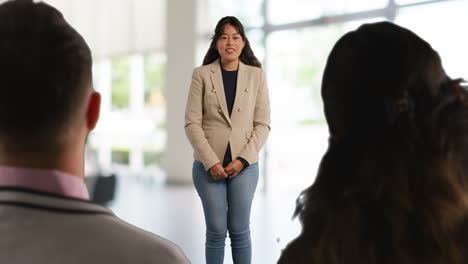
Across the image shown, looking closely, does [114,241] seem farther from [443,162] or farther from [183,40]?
[183,40]

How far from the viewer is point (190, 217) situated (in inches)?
200

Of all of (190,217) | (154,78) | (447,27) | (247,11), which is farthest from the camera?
(154,78)

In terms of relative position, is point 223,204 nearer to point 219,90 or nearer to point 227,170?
point 227,170

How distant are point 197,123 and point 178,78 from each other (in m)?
6.37

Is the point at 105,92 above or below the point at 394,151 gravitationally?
below

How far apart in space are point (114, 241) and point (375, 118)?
0.47 meters

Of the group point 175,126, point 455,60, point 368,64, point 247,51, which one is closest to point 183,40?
point 175,126

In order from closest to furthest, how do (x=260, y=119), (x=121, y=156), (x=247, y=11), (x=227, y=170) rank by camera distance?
(x=227, y=170), (x=260, y=119), (x=247, y=11), (x=121, y=156)

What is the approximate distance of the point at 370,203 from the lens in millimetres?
755

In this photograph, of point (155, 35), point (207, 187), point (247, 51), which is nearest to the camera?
point (207, 187)

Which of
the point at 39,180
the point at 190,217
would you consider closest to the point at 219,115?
the point at 39,180

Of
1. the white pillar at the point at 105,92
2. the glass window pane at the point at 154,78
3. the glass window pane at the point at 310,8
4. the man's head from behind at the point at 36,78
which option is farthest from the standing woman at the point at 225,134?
the white pillar at the point at 105,92

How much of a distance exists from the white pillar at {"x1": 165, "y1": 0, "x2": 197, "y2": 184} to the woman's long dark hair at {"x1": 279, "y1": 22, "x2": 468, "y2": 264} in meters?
7.45

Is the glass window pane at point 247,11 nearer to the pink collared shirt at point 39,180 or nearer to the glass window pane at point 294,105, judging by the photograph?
the glass window pane at point 294,105
